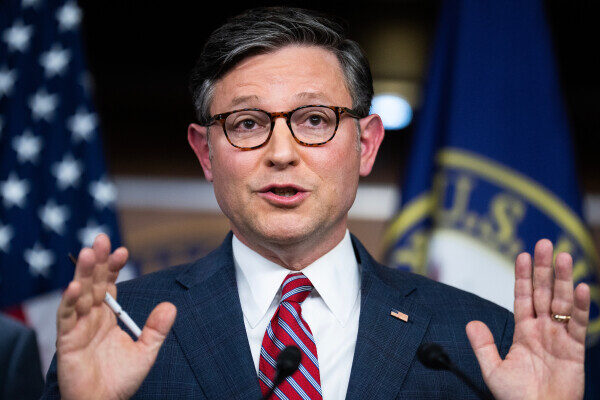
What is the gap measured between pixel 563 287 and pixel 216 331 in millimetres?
736

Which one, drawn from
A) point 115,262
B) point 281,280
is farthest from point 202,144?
point 115,262

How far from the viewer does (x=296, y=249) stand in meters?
1.51

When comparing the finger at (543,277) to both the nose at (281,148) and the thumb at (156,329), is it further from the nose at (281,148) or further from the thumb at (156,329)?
the thumb at (156,329)

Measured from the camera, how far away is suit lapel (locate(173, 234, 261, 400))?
4.41 ft

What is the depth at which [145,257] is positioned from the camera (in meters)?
4.86

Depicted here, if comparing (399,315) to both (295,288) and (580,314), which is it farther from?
(580,314)

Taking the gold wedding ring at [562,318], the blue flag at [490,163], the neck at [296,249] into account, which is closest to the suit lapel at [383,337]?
Answer: the neck at [296,249]

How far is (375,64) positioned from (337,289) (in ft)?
11.1

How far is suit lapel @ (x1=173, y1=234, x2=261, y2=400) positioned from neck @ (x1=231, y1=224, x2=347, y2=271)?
0.30 feet

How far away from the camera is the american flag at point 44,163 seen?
111 inches

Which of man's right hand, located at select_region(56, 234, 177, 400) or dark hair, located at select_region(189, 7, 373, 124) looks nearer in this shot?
man's right hand, located at select_region(56, 234, 177, 400)

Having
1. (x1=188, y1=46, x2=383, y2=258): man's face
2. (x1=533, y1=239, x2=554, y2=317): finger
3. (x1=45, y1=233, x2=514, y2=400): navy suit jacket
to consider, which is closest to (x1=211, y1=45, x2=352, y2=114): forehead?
(x1=188, y1=46, x2=383, y2=258): man's face

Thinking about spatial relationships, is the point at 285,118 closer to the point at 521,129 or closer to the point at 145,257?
the point at 521,129

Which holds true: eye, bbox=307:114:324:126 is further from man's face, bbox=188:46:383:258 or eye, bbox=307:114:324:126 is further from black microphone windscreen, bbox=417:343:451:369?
black microphone windscreen, bbox=417:343:451:369
